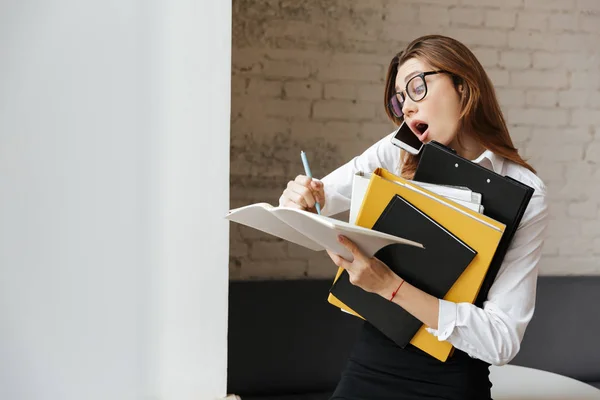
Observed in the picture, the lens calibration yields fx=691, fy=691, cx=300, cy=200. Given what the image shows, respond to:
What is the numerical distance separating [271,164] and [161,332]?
1.20 m

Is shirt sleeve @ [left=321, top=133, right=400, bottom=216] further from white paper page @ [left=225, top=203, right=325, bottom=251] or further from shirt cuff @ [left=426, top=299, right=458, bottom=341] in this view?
shirt cuff @ [left=426, top=299, right=458, bottom=341]

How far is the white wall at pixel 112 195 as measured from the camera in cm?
124

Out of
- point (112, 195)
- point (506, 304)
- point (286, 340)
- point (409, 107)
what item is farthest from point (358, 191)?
point (286, 340)

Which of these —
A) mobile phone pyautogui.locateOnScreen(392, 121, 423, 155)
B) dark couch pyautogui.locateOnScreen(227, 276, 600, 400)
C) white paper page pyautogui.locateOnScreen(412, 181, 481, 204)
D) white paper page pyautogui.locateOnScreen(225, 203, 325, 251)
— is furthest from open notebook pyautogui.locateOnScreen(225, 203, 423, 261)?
dark couch pyautogui.locateOnScreen(227, 276, 600, 400)

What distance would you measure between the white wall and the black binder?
39 cm

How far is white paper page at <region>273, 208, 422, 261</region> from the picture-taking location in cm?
100

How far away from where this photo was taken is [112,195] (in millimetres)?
1284

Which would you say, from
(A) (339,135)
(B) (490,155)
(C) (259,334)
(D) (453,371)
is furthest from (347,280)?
(A) (339,135)

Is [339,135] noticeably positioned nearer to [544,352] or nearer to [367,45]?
[367,45]

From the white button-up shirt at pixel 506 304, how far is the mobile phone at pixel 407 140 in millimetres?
123

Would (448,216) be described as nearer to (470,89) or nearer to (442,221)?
(442,221)

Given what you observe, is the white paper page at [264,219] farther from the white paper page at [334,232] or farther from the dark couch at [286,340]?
the dark couch at [286,340]

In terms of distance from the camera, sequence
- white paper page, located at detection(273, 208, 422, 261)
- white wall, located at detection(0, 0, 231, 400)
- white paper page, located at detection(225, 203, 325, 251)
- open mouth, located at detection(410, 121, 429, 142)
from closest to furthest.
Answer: white paper page, located at detection(273, 208, 422, 261) < white paper page, located at detection(225, 203, 325, 251) < white wall, located at detection(0, 0, 231, 400) < open mouth, located at detection(410, 121, 429, 142)

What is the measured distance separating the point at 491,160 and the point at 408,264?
28cm
